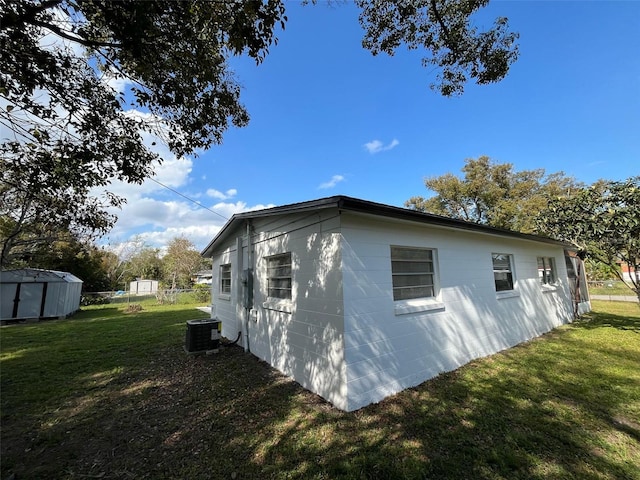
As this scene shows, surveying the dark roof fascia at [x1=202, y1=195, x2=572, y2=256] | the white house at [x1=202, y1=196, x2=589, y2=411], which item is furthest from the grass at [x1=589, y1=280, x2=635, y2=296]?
the dark roof fascia at [x1=202, y1=195, x2=572, y2=256]

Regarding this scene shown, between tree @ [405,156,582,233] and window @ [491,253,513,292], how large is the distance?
13905 mm

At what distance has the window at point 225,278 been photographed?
9355 mm

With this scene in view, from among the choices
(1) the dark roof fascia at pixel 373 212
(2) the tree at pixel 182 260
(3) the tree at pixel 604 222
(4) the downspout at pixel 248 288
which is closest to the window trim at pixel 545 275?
(3) the tree at pixel 604 222

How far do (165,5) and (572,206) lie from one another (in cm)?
1167

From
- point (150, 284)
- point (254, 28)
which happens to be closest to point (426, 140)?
point (254, 28)

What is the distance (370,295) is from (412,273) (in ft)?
4.39

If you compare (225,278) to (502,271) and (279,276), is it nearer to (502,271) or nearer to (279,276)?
(279,276)

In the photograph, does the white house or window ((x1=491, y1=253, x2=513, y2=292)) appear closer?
the white house

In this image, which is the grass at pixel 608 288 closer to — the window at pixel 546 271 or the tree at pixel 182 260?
the window at pixel 546 271

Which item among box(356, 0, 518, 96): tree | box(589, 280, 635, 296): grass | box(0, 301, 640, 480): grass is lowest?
box(0, 301, 640, 480): grass

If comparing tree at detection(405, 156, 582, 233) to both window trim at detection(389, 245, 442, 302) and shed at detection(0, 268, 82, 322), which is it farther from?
shed at detection(0, 268, 82, 322)

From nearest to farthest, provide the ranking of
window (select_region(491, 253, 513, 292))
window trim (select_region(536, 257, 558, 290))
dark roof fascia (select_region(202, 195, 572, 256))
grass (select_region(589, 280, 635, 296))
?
dark roof fascia (select_region(202, 195, 572, 256)) → window (select_region(491, 253, 513, 292)) → window trim (select_region(536, 257, 558, 290)) → grass (select_region(589, 280, 635, 296))

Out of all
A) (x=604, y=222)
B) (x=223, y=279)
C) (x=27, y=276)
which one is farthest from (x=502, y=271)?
(x=27, y=276)

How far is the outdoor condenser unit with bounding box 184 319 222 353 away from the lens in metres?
6.89
